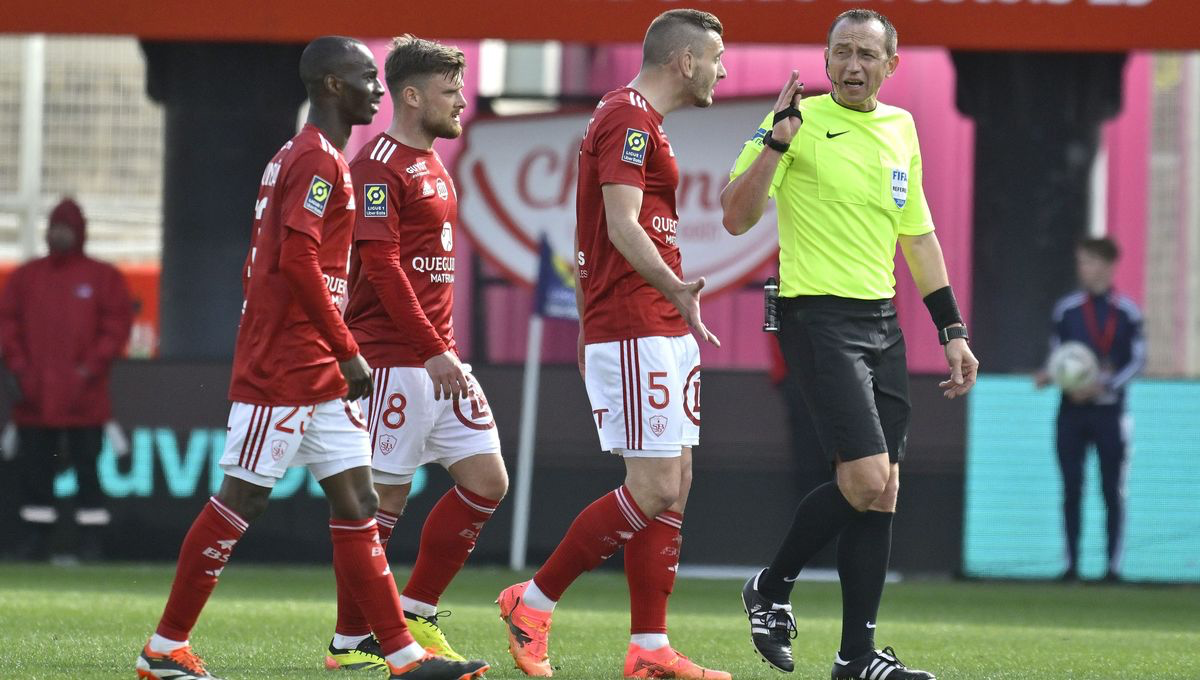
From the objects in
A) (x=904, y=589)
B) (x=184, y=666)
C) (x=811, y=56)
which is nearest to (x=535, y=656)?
(x=184, y=666)

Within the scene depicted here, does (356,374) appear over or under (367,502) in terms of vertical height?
over

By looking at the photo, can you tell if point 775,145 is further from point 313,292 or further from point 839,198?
point 313,292

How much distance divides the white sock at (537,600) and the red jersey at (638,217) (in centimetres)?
82

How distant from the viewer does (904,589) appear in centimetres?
1052

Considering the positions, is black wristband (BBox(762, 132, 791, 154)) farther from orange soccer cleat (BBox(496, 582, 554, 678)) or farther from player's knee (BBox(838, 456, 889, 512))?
orange soccer cleat (BBox(496, 582, 554, 678))

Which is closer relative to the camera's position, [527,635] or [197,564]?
[197,564]

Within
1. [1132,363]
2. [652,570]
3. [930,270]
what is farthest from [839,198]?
[1132,363]

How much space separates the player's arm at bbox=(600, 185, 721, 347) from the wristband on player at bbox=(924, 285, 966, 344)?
0.90m

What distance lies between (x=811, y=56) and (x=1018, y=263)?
1963 millimetres

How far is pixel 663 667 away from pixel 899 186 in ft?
5.51

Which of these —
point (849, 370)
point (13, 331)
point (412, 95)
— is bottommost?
point (13, 331)

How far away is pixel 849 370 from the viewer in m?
5.69

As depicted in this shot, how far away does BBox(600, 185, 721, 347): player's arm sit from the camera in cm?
550

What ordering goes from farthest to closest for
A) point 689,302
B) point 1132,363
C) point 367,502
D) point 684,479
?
1. point 1132,363
2. point 684,479
3. point 689,302
4. point 367,502
